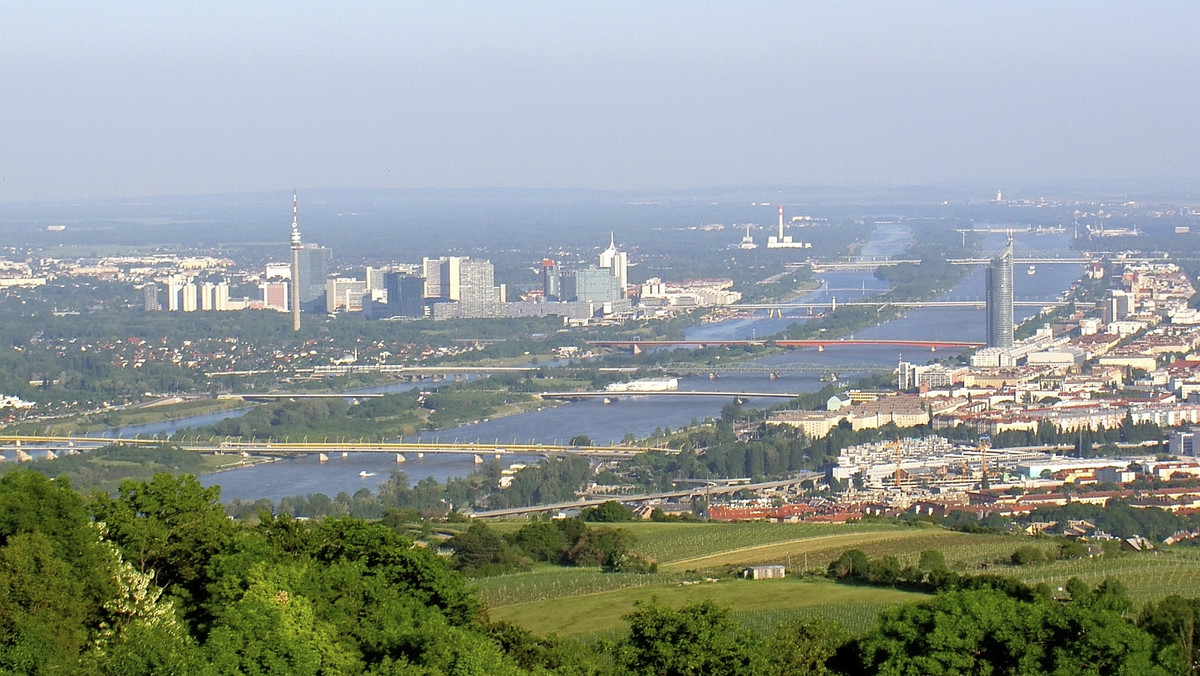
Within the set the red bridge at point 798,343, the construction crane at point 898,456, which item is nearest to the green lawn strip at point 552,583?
the construction crane at point 898,456

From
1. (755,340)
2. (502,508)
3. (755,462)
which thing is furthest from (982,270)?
(502,508)

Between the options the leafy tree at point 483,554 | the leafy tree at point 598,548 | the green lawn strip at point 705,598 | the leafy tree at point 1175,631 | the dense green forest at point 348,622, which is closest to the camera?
the dense green forest at point 348,622

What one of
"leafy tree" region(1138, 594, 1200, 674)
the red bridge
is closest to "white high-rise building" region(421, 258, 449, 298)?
the red bridge

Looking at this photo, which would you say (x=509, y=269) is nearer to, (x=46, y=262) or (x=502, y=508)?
(x=46, y=262)

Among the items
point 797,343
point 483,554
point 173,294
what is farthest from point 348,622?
point 173,294

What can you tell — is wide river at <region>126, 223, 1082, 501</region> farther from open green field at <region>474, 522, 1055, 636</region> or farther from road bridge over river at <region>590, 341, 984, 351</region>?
open green field at <region>474, 522, 1055, 636</region>

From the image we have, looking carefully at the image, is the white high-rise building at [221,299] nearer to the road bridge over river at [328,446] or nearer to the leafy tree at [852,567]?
the road bridge over river at [328,446]
